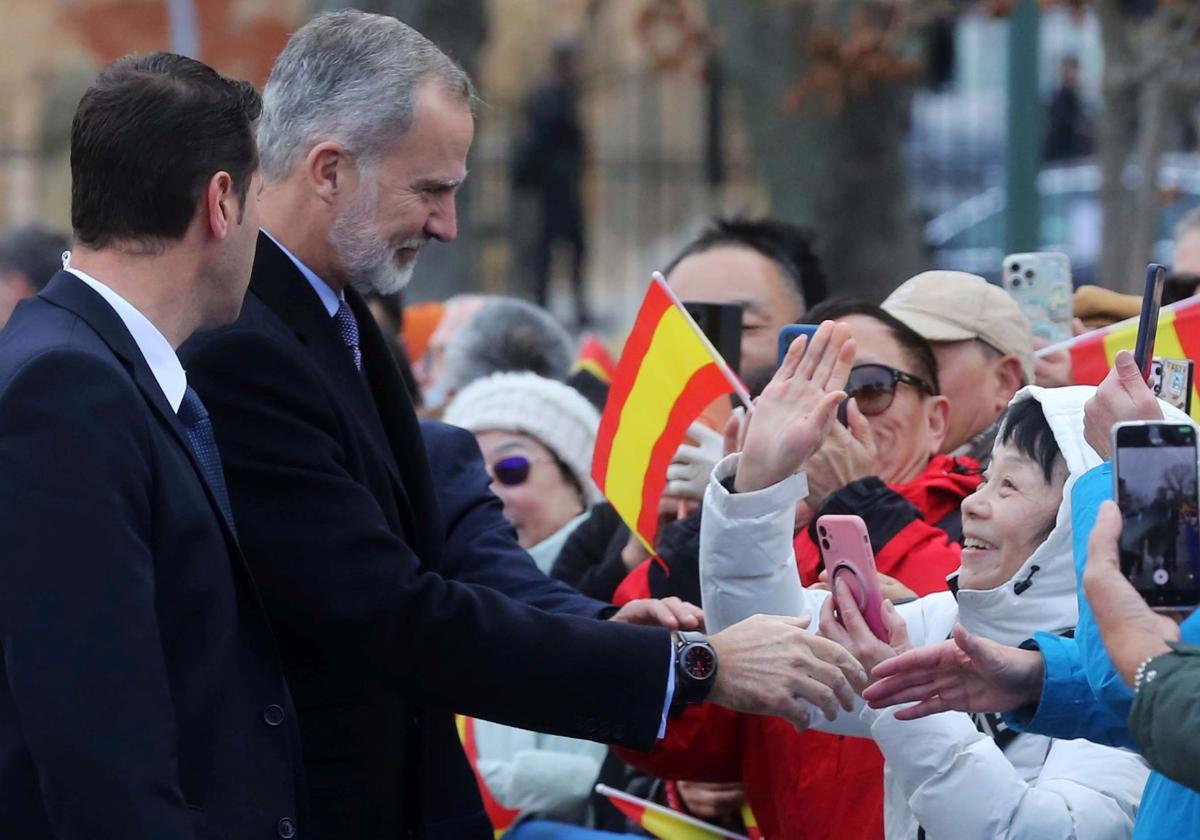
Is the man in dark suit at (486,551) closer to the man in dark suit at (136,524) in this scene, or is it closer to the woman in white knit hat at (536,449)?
the man in dark suit at (136,524)

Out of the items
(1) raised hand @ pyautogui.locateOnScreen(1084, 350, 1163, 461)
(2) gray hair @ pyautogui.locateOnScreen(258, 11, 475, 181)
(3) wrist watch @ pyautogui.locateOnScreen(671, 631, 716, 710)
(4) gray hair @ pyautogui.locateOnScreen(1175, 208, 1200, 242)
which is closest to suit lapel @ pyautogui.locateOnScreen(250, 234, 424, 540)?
(2) gray hair @ pyautogui.locateOnScreen(258, 11, 475, 181)

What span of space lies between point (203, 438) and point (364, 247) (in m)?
0.55

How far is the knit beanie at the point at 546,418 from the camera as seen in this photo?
605 cm

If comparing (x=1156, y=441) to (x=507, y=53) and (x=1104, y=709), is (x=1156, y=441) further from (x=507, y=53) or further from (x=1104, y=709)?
(x=507, y=53)

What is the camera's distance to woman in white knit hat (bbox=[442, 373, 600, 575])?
605 centimetres

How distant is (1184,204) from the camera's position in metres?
16.1

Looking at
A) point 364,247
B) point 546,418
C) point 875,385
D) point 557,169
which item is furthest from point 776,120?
point 364,247

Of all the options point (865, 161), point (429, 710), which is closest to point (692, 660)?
point (429, 710)

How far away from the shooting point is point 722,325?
16.4 feet

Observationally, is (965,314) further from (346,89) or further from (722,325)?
(346,89)

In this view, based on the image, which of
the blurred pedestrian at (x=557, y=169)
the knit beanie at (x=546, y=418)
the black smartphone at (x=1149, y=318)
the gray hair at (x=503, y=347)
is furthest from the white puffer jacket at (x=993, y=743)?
the blurred pedestrian at (x=557, y=169)

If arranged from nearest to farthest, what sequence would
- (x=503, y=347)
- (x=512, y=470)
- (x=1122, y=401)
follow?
(x=1122, y=401) < (x=512, y=470) < (x=503, y=347)

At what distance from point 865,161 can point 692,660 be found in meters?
9.55

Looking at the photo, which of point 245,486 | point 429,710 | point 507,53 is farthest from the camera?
point 507,53
